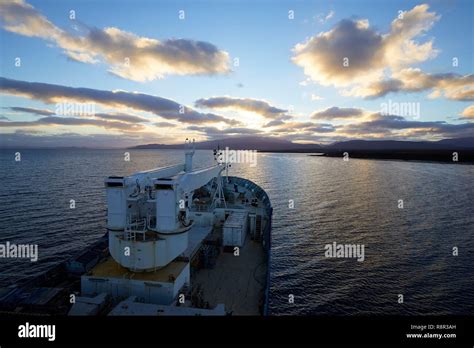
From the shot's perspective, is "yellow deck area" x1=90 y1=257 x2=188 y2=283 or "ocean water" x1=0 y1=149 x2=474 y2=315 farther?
"ocean water" x1=0 y1=149 x2=474 y2=315

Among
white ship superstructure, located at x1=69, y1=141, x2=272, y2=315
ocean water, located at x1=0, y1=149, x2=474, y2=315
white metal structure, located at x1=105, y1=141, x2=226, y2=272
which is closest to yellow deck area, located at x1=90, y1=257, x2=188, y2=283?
white ship superstructure, located at x1=69, y1=141, x2=272, y2=315

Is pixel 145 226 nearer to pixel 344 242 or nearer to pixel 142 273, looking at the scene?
pixel 142 273

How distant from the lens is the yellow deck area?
54.1 feet

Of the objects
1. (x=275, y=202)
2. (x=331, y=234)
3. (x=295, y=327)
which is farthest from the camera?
(x=275, y=202)

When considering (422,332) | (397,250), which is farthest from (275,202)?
(422,332)

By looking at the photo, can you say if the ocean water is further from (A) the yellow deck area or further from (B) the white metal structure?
(B) the white metal structure

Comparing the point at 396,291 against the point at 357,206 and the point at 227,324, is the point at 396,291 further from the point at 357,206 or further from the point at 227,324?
the point at 357,206

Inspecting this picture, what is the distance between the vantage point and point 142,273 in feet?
55.9

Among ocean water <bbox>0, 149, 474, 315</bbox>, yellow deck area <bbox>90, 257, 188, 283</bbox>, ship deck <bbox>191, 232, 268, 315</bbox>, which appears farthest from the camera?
ocean water <bbox>0, 149, 474, 315</bbox>

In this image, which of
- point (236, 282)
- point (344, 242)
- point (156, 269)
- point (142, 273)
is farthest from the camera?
point (344, 242)

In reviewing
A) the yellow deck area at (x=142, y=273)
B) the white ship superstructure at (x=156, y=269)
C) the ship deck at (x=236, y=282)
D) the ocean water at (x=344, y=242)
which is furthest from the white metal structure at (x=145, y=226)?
the ocean water at (x=344, y=242)

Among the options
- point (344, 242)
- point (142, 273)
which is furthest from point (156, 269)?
point (344, 242)

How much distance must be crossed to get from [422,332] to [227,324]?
10.2ft

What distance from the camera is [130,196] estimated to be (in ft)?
57.9
